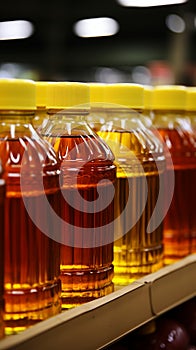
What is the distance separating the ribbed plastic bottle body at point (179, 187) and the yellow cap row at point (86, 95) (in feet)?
0.13

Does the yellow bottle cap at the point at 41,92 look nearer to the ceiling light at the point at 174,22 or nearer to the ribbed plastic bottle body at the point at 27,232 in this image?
the ribbed plastic bottle body at the point at 27,232

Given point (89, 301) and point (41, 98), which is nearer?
point (89, 301)

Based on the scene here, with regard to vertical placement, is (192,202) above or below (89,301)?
above

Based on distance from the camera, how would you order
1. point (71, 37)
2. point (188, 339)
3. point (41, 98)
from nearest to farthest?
point (41, 98), point (188, 339), point (71, 37)

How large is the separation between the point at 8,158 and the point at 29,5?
21.6ft

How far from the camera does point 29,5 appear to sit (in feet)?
23.7

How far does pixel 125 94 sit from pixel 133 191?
177 mm

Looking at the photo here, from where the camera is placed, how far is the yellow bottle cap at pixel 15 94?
0.94m

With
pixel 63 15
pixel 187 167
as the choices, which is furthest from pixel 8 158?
pixel 63 15

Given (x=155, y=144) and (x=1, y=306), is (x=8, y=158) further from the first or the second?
(x=155, y=144)

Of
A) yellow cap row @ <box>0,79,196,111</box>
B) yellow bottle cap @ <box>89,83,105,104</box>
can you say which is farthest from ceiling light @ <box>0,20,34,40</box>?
yellow bottle cap @ <box>89,83,105,104</box>

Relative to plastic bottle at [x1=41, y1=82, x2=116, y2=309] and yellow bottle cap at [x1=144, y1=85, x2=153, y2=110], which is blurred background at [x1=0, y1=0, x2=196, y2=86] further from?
plastic bottle at [x1=41, y1=82, x2=116, y2=309]

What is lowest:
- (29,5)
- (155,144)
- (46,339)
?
(46,339)

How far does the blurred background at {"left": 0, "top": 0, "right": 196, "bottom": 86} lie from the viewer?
699cm
